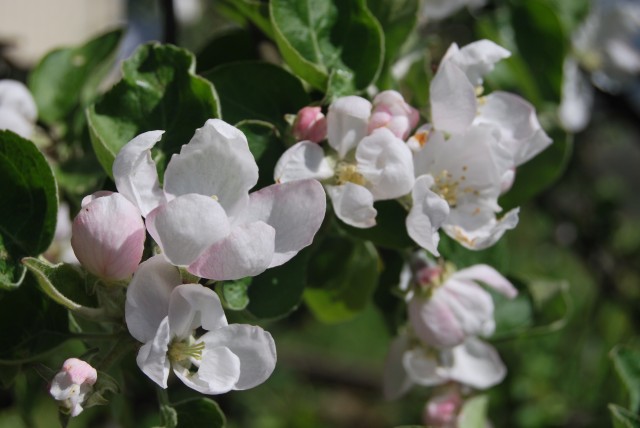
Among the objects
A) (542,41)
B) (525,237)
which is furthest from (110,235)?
(525,237)

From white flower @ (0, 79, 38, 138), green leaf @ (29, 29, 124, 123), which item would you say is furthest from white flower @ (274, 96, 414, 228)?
green leaf @ (29, 29, 124, 123)

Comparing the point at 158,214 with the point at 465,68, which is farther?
the point at 465,68

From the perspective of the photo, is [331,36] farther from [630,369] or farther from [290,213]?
[630,369]

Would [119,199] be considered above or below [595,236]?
above

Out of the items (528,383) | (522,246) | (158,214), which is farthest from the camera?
(522,246)

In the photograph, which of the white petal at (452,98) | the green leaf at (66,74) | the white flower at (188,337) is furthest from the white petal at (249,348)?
the green leaf at (66,74)

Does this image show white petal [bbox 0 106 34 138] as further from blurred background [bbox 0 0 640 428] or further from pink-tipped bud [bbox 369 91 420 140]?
pink-tipped bud [bbox 369 91 420 140]

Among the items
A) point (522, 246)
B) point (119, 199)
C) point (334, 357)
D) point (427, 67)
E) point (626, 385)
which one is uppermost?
point (119, 199)

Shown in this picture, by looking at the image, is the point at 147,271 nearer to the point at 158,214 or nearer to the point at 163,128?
the point at 158,214

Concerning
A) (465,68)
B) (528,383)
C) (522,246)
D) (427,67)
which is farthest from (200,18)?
(465,68)
